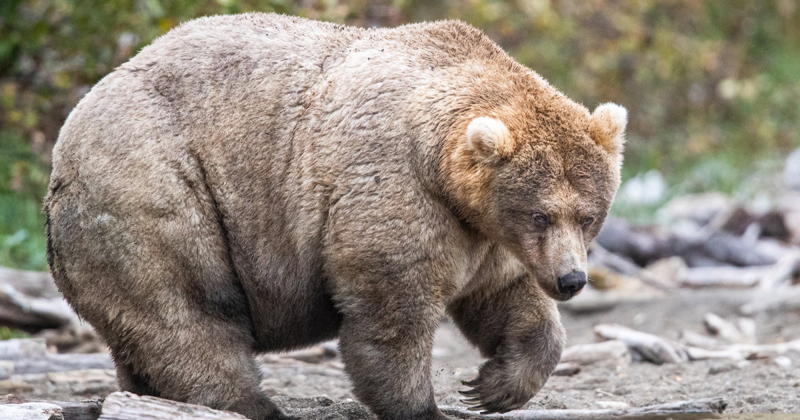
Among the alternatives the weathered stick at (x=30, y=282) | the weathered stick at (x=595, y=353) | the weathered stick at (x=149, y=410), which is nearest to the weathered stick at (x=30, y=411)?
the weathered stick at (x=149, y=410)

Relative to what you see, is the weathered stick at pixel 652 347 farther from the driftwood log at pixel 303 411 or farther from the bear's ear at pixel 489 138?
the bear's ear at pixel 489 138

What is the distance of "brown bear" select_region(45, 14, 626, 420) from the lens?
4922 mm

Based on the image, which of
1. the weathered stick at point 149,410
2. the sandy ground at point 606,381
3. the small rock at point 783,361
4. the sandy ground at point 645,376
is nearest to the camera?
the weathered stick at point 149,410

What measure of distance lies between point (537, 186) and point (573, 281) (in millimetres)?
507

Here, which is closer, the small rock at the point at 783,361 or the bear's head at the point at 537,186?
the bear's head at the point at 537,186

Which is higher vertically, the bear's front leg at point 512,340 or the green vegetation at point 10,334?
the bear's front leg at point 512,340

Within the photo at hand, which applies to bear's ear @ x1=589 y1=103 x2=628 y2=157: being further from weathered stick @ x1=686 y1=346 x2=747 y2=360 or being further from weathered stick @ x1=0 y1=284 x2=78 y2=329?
weathered stick @ x1=0 y1=284 x2=78 y2=329

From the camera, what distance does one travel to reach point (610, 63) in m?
17.1

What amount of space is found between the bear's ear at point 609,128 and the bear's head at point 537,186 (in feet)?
0.18

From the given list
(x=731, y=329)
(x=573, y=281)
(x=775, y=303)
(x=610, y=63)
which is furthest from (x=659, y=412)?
(x=610, y=63)

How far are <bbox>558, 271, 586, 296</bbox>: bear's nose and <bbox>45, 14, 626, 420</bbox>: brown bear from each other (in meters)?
0.01

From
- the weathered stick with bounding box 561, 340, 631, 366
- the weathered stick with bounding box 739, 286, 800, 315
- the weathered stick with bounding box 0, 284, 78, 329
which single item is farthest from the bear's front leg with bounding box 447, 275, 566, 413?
the weathered stick with bounding box 739, 286, 800, 315

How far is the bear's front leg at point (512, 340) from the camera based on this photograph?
5422 mm

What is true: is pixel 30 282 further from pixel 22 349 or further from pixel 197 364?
pixel 197 364
